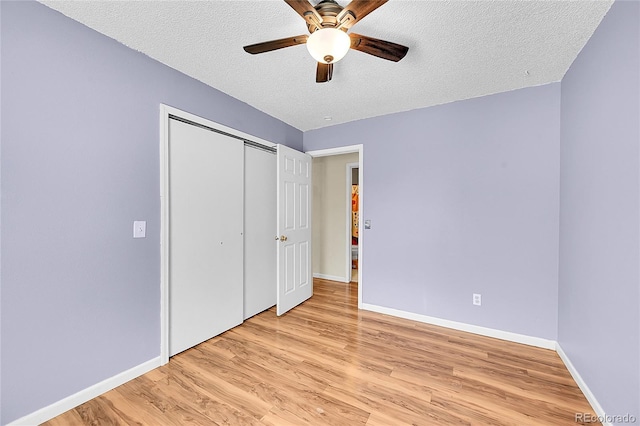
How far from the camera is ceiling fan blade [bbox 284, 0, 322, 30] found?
1229 millimetres

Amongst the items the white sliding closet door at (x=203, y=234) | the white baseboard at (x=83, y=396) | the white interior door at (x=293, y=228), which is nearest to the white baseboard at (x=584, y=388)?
the white interior door at (x=293, y=228)

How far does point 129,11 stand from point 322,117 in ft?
6.63

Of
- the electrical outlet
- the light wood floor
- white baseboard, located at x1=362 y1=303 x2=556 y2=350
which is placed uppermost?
the electrical outlet

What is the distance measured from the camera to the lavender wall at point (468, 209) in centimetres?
233

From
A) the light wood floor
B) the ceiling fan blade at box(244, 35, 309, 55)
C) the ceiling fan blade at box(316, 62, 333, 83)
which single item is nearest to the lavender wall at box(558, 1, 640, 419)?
the light wood floor

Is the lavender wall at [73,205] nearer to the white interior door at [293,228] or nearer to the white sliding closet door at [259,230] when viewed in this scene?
the white sliding closet door at [259,230]

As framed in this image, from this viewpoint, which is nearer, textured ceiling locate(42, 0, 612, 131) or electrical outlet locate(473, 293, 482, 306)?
textured ceiling locate(42, 0, 612, 131)

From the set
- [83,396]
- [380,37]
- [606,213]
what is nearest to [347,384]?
[83,396]

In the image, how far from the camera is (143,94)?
1947 mm

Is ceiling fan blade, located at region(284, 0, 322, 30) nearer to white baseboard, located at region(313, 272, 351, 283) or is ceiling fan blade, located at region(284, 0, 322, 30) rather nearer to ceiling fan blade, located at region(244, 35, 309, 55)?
ceiling fan blade, located at region(244, 35, 309, 55)

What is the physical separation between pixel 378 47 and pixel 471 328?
2.70 meters

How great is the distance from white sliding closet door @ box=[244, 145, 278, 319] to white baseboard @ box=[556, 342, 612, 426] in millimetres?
2842

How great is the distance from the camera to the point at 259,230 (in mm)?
3061

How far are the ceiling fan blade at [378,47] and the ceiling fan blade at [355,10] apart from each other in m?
0.10
